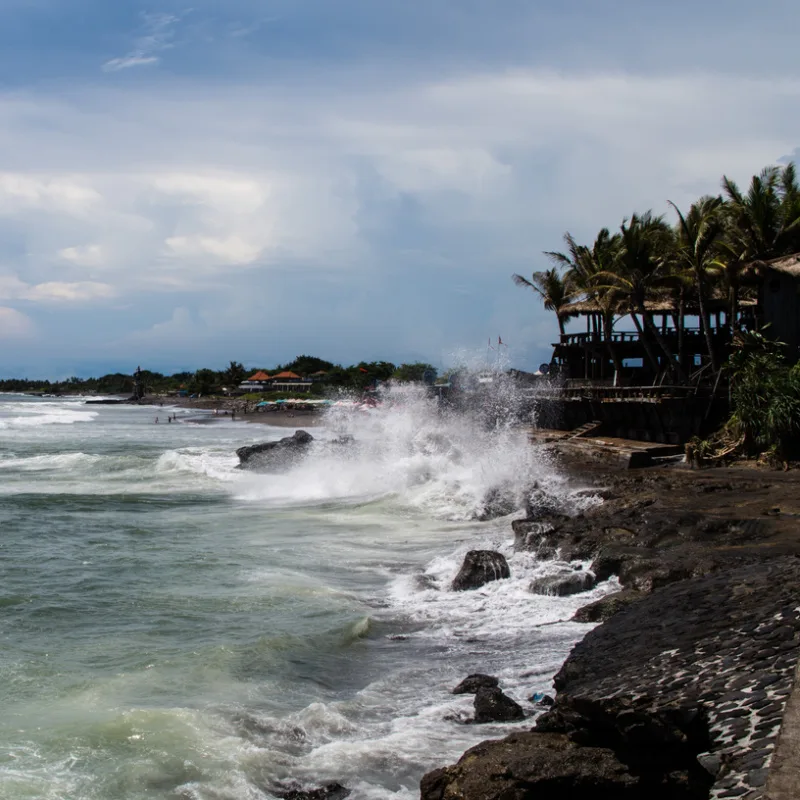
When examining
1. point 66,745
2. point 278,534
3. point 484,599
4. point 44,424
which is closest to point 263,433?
point 44,424

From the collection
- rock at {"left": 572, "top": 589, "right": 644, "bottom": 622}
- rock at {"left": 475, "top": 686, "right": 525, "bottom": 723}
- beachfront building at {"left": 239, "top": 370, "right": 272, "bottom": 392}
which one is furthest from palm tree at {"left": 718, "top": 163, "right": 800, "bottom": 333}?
beachfront building at {"left": 239, "top": 370, "right": 272, "bottom": 392}

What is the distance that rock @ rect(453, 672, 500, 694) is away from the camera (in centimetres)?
880

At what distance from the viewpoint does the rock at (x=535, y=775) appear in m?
5.80

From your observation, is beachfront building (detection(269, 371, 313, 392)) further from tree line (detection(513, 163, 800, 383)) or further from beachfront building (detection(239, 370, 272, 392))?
tree line (detection(513, 163, 800, 383))

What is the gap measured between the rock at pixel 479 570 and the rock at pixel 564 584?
85 centimetres

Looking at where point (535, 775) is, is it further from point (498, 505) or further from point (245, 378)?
point (245, 378)

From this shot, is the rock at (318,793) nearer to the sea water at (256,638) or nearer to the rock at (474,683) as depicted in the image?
the sea water at (256,638)

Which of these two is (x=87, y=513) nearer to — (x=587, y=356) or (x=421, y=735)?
(x=421, y=735)

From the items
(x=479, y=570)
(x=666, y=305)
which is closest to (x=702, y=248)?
(x=666, y=305)

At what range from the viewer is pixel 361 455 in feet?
97.8

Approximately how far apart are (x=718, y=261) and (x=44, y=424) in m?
52.4

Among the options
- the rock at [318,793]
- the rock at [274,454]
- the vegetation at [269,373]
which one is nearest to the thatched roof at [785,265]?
the rock at [274,454]

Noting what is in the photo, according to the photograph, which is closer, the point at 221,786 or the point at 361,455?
the point at 221,786

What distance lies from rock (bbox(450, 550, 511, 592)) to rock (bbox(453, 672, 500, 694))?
164 inches
